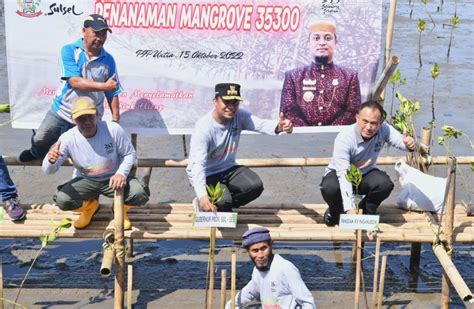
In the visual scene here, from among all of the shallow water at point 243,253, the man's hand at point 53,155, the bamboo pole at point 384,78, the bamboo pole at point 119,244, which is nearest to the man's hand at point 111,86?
the man's hand at point 53,155

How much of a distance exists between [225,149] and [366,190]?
3.70ft

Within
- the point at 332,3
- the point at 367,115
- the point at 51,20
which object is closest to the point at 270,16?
the point at 332,3

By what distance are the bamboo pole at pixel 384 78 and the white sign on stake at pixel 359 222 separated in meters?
1.50

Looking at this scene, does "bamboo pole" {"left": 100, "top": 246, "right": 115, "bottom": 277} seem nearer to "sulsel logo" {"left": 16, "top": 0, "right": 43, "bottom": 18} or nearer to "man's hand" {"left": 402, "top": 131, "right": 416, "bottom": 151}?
"sulsel logo" {"left": 16, "top": 0, "right": 43, "bottom": 18}

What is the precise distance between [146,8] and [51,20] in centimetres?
80

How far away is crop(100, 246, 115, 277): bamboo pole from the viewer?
4.99 m

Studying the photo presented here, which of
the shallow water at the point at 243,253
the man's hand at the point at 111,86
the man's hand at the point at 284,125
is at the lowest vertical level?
the shallow water at the point at 243,253

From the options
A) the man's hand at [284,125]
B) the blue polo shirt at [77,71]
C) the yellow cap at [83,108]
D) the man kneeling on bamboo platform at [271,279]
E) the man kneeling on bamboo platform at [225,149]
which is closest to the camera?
the man kneeling on bamboo platform at [271,279]

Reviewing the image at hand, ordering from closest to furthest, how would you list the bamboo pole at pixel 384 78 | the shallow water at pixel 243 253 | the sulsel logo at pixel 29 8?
1. the bamboo pole at pixel 384 78
2. the sulsel logo at pixel 29 8
3. the shallow water at pixel 243 253

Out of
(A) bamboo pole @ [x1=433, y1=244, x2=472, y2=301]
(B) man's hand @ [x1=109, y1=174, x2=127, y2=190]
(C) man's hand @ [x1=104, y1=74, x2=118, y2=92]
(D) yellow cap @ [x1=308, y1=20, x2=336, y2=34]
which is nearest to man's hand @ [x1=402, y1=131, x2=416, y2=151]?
(A) bamboo pole @ [x1=433, y1=244, x2=472, y2=301]

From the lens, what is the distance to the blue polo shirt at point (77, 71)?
Answer: 232 inches

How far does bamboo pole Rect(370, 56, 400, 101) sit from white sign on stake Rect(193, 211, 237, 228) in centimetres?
200

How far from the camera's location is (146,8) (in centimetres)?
627

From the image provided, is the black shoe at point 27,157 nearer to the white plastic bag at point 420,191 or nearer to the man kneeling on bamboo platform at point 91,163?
the man kneeling on bamboo platform at point 91,163
